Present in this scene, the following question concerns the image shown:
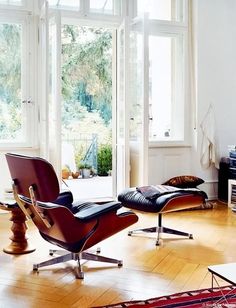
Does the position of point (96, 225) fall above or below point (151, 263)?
above

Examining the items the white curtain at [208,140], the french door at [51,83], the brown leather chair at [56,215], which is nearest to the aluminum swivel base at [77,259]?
the brown leather chair at [56,215]

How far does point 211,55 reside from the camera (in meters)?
5.84

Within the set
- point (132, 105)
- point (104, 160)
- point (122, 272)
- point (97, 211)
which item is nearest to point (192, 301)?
point (122, 272)

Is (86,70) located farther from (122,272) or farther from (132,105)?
(122,272)

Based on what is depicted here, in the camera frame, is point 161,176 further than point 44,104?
Yes

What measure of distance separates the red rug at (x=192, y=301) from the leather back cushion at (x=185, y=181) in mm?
2812

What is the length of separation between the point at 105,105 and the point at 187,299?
6769mm

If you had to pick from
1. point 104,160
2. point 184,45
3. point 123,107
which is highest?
point 184,45

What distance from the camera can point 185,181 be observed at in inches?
216

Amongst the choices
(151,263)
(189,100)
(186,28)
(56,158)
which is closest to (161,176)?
(189,100)

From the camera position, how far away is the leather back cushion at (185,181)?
18.0 ft

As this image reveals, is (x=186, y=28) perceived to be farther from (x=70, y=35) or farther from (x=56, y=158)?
(x=70, y=35)

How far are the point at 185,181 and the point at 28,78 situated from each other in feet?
7.41

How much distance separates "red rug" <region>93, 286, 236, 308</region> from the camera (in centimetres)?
249
